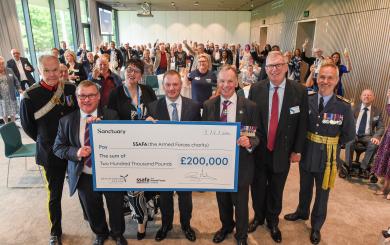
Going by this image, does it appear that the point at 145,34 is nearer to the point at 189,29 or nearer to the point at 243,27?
the point at 189,29

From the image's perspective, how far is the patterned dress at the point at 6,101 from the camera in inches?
224

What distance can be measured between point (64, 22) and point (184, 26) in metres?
11.8

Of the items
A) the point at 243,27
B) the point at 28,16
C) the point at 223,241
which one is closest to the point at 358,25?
the point at 223,241

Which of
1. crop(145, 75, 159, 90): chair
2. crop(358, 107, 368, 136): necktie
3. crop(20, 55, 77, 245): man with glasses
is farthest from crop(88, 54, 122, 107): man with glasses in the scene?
crop(358, 107, 368, 136): necktie

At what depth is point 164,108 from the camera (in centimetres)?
239

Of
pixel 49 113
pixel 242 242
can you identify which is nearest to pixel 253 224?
pixel 242 242

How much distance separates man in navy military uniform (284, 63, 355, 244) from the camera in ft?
7.91

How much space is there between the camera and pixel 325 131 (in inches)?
96.0

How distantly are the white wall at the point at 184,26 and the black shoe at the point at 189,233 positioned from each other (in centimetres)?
2134

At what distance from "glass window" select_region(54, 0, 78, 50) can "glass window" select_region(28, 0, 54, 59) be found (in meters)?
0.64

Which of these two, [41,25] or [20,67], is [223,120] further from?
[41,25]

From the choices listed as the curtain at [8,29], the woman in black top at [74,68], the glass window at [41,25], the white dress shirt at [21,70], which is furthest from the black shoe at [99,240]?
the glass window at [41,25]

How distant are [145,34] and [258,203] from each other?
71.1 feet

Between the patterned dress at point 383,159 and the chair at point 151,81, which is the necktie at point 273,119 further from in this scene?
the chair at point 151,81
